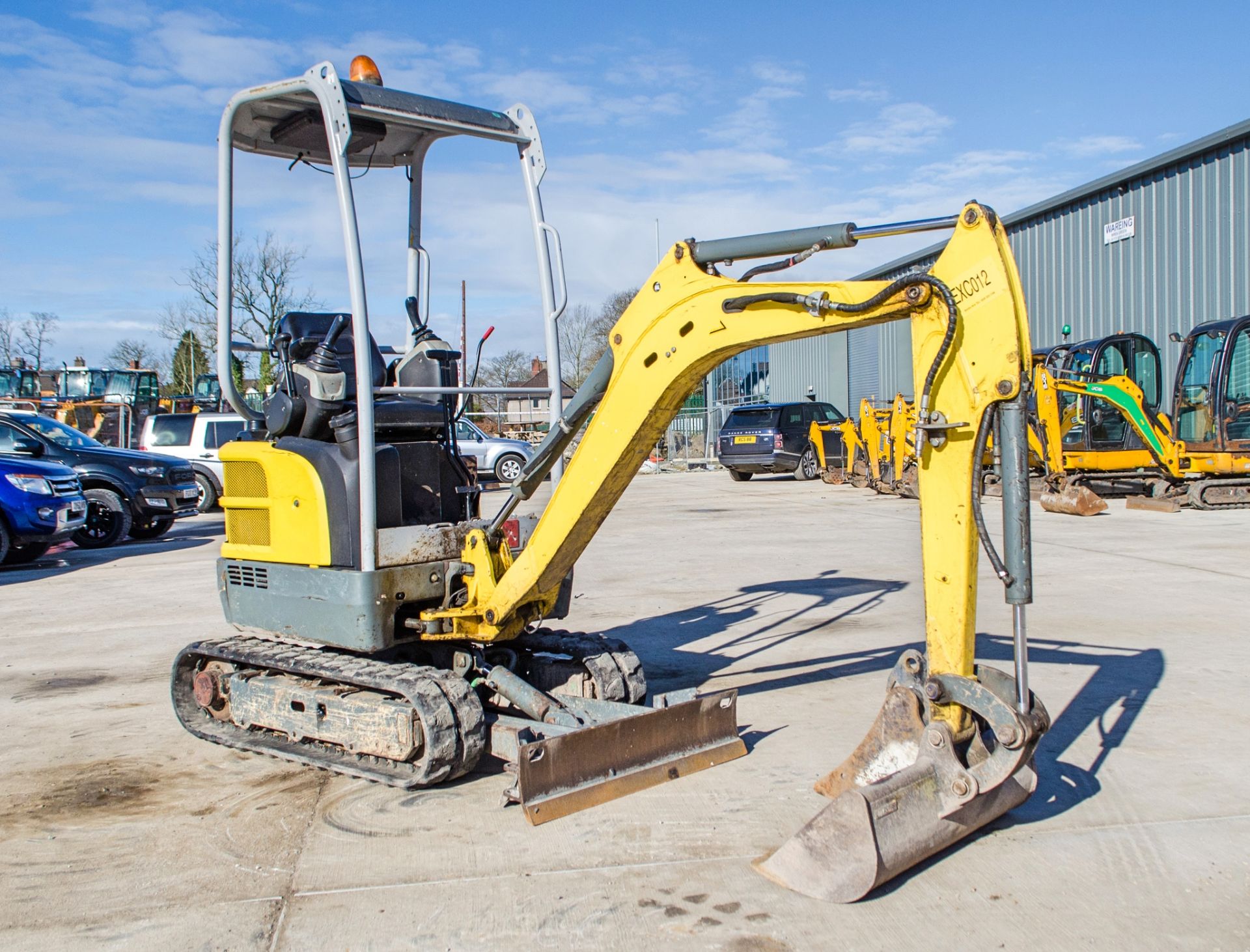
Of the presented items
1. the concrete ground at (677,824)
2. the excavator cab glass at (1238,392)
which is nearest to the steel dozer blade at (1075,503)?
the excavator cab glass at (1238,392)

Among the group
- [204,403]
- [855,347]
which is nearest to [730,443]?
[855,347]

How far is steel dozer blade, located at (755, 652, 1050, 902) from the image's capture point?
3.74m

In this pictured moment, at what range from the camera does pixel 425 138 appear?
20.1 ft

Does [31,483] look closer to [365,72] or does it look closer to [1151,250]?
[365,72]

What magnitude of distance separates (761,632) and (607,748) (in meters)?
3.66

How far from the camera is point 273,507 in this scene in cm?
542

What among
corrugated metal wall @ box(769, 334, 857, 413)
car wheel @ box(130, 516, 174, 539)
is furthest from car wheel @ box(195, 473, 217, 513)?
corrugated metal wall @ box(769, 334, 857, 413)

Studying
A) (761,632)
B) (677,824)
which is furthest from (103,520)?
(677,824)

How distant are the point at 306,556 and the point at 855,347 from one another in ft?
115

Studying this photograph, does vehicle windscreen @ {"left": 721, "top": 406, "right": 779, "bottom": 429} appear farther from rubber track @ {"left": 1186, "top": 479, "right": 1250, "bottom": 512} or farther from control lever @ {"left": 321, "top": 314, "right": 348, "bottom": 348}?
control lever @ {"left": 321, "top": 314, "right": 348, "bottom": 348}

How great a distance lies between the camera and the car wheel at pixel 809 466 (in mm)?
26406

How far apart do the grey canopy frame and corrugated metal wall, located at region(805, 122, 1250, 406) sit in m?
13.4

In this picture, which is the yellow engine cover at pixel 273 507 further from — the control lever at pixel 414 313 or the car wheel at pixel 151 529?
the car wheel at pixel 151 529

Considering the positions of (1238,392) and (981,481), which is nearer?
(981,481)
